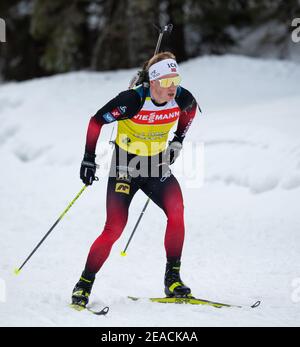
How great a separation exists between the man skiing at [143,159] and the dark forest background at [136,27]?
10.5 m

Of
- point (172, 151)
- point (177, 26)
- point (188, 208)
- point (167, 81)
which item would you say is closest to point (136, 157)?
point (172, 151)

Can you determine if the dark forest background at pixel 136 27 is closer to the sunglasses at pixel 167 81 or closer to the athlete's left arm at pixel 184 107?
the athlete's left arm at pixel 184 107

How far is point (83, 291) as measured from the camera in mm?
5777

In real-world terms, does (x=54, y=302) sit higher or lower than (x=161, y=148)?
lower

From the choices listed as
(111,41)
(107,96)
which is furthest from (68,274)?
(111,41)

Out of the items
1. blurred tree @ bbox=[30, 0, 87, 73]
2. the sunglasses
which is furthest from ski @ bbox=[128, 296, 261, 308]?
blurred tree @ bbox=[30, 0, 87, 73]

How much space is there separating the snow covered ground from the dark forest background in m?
1.20

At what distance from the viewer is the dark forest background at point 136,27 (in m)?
16.7

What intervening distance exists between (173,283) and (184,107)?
63.4 inches

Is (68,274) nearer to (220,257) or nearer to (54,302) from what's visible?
(54,302)

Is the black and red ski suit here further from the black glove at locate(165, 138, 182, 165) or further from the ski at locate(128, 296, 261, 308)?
the ski at locate(128, 296, 261, 308)

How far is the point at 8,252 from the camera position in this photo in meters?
8.28

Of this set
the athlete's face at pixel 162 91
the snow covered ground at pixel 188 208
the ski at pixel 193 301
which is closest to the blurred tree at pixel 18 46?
the snow covered ground at pixel 188 208

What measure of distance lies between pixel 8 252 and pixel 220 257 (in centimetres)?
263
